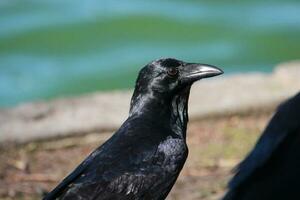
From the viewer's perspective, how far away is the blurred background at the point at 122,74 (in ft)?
27.4

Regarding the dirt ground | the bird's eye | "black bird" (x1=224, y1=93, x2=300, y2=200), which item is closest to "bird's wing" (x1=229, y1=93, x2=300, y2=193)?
"black bird" (x1=224, y1=93, x2=300, y2=200)

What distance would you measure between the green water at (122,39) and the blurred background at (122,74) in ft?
0.06

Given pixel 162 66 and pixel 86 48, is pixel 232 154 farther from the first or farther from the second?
pixel 86 48

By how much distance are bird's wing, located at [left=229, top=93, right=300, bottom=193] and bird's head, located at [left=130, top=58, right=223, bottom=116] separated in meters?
0.68

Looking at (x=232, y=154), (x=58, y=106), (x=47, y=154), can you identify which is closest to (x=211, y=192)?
(x=232, y=154)

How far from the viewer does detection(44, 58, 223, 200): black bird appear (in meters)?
5.32

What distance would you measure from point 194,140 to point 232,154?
1.52 ft

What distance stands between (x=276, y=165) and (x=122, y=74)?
8.60 m

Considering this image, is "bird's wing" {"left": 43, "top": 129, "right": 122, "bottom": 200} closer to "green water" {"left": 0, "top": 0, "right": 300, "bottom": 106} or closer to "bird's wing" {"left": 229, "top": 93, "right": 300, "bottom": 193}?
"bird's wing" {"left": 229, "top": 93, "right": 300, "bottom": 193}

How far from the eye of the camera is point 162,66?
227 inches

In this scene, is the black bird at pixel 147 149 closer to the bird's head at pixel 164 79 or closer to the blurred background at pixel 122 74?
the bird's head at pixel 164 79

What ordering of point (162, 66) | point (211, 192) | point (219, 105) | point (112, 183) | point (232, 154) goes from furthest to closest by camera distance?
1. point (219, 105)
2. point (232, 154)
3. point (211, 192)
4. point (162, 66)
5. point (112, 183)

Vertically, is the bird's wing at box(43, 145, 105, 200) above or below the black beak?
below

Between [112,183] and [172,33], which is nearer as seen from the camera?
[112,183]
